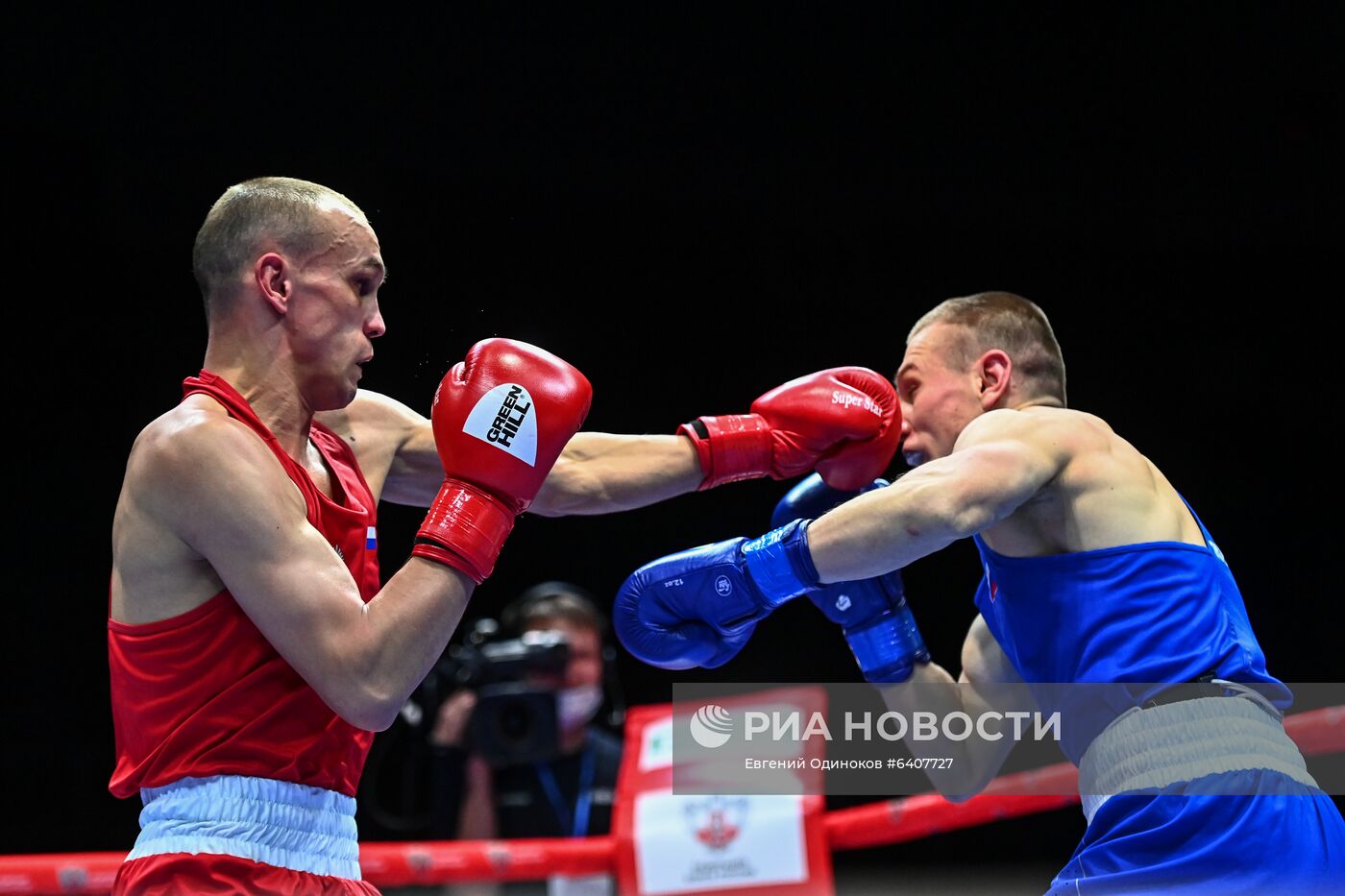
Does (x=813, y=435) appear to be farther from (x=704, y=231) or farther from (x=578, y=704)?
(x=704, y=231)

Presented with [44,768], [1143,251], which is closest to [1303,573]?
[1143,251]

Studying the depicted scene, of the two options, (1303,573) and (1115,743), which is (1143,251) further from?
(1115,743)

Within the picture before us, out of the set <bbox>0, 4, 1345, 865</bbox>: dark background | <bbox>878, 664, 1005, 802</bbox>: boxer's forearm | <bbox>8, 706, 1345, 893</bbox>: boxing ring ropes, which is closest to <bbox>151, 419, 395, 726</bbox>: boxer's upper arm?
<bbox>878, 664, 1005, 802</bbox>: boxer's forearm

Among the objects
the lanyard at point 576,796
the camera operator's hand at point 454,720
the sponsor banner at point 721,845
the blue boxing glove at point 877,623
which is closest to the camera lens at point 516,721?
the camera operator's hand at point 454,720

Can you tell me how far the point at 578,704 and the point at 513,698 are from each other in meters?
0.37

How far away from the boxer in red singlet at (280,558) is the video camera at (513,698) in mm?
2067

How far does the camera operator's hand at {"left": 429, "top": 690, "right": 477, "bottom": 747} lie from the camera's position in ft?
13.4

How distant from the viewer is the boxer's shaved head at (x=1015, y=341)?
2492 mm

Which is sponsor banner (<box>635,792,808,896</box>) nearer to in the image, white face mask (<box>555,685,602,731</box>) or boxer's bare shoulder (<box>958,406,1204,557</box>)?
white face mask (<box>555,685,602,731</box>)

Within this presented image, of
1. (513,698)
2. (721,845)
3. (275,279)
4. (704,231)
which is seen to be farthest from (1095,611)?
(704,231)

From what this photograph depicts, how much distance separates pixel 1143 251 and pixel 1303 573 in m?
1.90

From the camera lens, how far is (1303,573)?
5.94 meters

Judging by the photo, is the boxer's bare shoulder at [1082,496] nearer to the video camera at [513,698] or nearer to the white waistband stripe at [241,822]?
the white waistband stripe at [241,822]

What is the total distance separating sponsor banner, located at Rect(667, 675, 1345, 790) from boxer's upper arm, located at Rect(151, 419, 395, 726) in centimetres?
119
